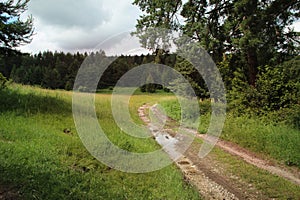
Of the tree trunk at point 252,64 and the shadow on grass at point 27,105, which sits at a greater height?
the tree trunk at point 252,64

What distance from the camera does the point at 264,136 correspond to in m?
9.20

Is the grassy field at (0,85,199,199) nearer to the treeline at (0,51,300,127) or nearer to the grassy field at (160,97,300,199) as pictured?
the grassy field at (160,97,300,199)

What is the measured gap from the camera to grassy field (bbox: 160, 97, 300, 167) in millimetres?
7852

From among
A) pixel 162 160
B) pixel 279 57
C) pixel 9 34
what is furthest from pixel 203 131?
pixel 9 34

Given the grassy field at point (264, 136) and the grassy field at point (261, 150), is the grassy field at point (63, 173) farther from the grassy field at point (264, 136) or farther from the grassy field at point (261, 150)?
the grassy field at point (264, 136)

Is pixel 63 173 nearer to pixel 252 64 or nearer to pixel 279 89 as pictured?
pixel 279 89

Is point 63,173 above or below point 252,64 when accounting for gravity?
below

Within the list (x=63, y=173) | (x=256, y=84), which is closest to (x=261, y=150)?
(x=256, y=84)

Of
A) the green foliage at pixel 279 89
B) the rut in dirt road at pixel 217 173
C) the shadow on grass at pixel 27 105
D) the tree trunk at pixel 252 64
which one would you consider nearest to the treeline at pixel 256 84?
the green foliage at pixel 279 89

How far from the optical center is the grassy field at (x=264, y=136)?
785cm

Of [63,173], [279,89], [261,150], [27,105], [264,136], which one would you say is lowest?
[63,173]

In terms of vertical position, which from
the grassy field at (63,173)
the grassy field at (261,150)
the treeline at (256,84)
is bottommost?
the grassy field at (63,173)

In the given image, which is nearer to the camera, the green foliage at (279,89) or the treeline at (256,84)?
the treeline at (256,84)

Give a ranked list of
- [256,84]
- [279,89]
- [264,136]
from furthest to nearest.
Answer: [256,84] → [279,89] → [264,136]
